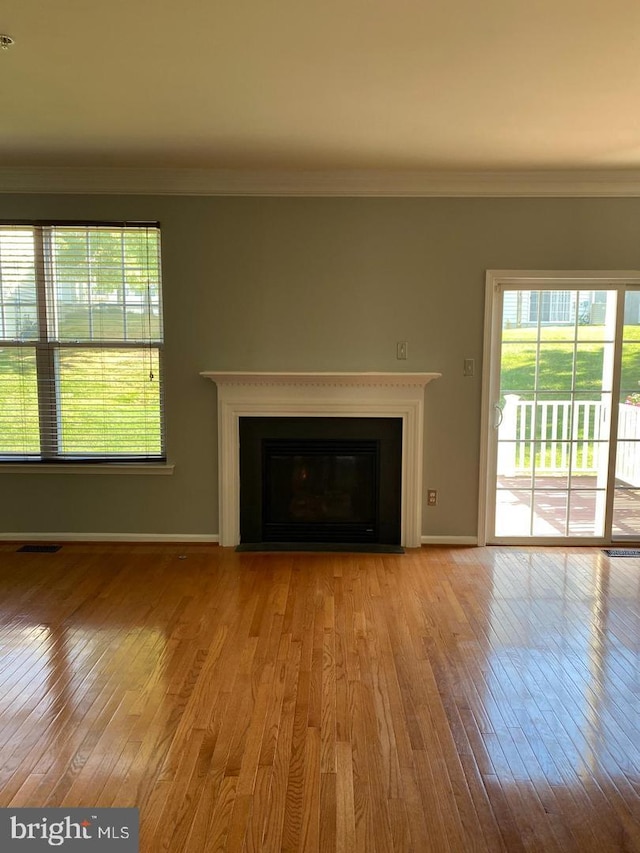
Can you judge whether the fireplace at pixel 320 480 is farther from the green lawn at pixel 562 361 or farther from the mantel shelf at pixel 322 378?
the green lawn at pixel 562 361

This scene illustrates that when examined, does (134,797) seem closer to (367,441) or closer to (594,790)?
(594,790)

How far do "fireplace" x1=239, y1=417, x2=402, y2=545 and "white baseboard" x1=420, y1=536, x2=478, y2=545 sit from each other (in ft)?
0.73

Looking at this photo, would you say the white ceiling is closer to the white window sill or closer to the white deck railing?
the white deck railing

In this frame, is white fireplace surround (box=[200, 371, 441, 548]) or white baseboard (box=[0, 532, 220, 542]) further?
white baseboard (box=[0, 532, 220, 542])

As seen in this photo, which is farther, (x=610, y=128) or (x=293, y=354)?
(x=293, y=354)

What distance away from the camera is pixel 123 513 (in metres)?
4.51

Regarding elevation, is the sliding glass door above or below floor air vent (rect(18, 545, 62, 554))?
above

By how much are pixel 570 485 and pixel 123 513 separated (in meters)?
3.25

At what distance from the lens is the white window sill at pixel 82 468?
4.41m

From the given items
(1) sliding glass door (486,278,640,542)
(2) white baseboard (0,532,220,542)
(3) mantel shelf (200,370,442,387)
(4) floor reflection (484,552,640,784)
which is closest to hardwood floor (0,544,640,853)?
(4) floor reflection (484,552,640,784)

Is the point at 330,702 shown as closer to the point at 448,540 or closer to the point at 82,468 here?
the point at 448,540

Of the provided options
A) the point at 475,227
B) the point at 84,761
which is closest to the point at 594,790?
the point at 84,761

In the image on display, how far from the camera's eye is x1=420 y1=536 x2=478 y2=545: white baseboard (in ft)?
14.9

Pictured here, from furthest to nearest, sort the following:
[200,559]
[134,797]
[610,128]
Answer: [200,559]
[610,128]
[134,797]
